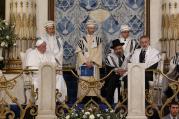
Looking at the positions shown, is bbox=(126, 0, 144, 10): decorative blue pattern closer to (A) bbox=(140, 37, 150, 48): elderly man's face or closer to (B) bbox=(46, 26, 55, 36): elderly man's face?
(A) bbox=(140, 37, 150, 48): elderly man's face

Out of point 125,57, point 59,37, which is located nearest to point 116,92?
point 125,57

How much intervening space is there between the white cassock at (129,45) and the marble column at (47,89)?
2.82 meters

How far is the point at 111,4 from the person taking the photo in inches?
818

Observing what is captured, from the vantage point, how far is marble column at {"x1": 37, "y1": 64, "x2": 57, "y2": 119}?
15.9 metres

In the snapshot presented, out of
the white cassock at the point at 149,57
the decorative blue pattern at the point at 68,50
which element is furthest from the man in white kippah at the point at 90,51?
the decorative blue pattern at the point at 68,50

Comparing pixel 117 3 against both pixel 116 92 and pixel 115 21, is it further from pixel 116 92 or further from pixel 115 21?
pixel 116 92

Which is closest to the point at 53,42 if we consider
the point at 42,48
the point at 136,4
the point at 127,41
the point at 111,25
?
the point at 42,48

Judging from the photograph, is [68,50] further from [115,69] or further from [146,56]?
[115,69]

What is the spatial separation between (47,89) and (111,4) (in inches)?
216

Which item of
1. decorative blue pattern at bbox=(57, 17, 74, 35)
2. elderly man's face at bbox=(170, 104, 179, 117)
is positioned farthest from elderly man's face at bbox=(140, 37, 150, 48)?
decorative blue pattern at bbox=(57, 17, 74, 35)

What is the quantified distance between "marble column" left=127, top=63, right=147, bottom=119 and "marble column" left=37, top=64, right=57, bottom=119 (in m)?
1.68

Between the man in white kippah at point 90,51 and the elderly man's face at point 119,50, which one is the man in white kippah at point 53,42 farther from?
the elderly man's face at point 119,50

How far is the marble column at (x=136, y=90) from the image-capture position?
15.8 m

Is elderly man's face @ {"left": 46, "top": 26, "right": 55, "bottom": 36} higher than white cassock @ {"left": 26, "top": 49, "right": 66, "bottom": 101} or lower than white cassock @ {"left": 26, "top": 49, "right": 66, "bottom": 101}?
higher
